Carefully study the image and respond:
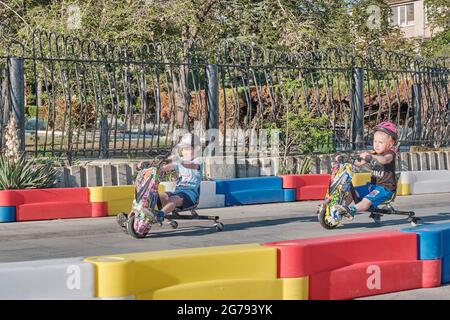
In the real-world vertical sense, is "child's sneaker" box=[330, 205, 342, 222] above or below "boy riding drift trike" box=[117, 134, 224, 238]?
below

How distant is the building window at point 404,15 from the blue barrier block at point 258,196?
46725 millimetres

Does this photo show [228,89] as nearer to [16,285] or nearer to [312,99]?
[312,99]

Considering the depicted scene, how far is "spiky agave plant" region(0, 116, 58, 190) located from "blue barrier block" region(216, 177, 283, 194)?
2673mm

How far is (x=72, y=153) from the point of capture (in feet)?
48.3

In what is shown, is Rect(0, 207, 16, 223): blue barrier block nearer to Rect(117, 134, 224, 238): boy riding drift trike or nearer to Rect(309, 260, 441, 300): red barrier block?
Rect(117, 134, 224, 238): boy riding drift trike

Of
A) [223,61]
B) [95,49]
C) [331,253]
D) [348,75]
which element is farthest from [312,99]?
[331,253]

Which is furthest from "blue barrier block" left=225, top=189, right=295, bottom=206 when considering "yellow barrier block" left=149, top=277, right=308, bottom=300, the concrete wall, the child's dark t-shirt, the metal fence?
"yellow barrier block" left=149, top=277, right=308, bottom=300

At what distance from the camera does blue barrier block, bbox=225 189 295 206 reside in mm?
14898

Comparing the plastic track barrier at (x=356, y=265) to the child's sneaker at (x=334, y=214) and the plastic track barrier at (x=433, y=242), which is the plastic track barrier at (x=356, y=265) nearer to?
the plastic track barrier at (x=433, y=242)

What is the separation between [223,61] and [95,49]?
2.59 meters

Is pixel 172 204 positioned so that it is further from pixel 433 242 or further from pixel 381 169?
pixel 433 242

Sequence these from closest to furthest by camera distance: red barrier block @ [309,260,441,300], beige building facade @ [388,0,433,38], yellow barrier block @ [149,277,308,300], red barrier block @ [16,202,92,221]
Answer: yellow barrier block @ [149,277,308,300] < red barrier block @ [309,260,441,300] < red barrier block @ [16,202,92,221] < beige building facade @ [388,0,433,38]

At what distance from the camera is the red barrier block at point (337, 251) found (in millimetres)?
7297

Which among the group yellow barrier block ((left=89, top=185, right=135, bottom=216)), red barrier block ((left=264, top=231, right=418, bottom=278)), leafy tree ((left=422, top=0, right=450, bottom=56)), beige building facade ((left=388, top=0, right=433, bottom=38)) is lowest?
red barrier block ((left=264, top=231, right=418, bottom=278))
